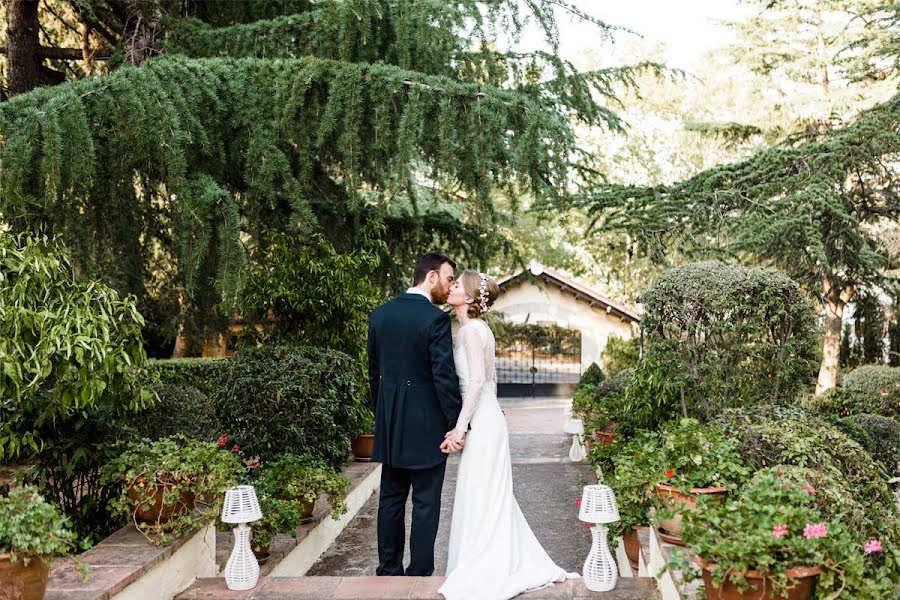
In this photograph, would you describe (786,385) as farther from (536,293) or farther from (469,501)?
(536,293)

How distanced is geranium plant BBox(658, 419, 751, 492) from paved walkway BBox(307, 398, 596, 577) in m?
1.50

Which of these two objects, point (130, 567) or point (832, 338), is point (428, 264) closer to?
point (130, 567)

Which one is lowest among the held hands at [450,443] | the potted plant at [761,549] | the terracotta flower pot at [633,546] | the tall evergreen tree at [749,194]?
the terracotta flower pot at [633,546]

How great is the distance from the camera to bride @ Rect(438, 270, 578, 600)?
14.2 feet

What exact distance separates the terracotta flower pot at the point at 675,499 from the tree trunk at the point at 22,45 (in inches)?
316

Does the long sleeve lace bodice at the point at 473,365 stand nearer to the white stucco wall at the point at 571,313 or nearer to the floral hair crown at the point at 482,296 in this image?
the floral hair crown at the point at 482,296

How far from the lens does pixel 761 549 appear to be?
9.86 ft

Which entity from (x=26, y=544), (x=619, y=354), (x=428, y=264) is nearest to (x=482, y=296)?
(x=428, y=264)

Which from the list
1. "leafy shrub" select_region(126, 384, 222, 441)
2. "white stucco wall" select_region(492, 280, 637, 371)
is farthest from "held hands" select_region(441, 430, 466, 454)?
"white stucco wall" select_region(492, 280, 637, 371)

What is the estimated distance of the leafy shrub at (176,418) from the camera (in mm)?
6258

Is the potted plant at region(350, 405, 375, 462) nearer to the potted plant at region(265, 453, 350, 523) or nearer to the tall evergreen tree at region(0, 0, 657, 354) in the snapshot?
the tall evergreen tree at region(0, 0, 657, 354)

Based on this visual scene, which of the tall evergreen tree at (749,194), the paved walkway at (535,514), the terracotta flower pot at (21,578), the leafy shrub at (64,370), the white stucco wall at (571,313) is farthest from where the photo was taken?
the white stucco wall at (571,313)

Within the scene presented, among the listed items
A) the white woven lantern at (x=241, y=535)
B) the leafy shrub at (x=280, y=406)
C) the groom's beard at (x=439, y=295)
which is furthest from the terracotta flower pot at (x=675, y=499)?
the leafy shrub at (x=280, y=406)

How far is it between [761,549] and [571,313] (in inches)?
900
